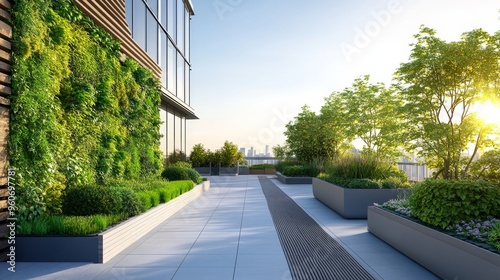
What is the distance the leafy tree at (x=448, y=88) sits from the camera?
9.55m

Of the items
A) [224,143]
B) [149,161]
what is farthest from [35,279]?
[224,143]

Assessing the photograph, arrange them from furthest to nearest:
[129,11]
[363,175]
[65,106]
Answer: [129,11] → [363,175] → [65,106]

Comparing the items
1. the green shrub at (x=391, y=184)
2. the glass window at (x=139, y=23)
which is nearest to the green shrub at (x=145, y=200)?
the green shrub at (x=391, y=184)

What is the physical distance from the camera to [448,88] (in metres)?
10.4

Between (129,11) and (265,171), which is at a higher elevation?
(129,11)

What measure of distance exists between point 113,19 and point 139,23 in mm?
4393

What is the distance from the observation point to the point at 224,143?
95.7ft

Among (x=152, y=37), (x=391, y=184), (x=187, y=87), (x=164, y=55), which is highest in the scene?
(x=152, y=37)

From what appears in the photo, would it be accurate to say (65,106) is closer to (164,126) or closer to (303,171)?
(164,126)

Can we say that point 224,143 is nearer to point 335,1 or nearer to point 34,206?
point 335,1

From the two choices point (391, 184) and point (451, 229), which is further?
point (391, 184)

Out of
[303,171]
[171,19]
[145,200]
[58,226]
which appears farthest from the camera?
[303,171]

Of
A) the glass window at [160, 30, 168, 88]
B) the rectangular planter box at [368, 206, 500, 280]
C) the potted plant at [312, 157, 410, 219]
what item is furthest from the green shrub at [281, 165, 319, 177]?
the rectangular planter box at [368, 206, 500, 280]
